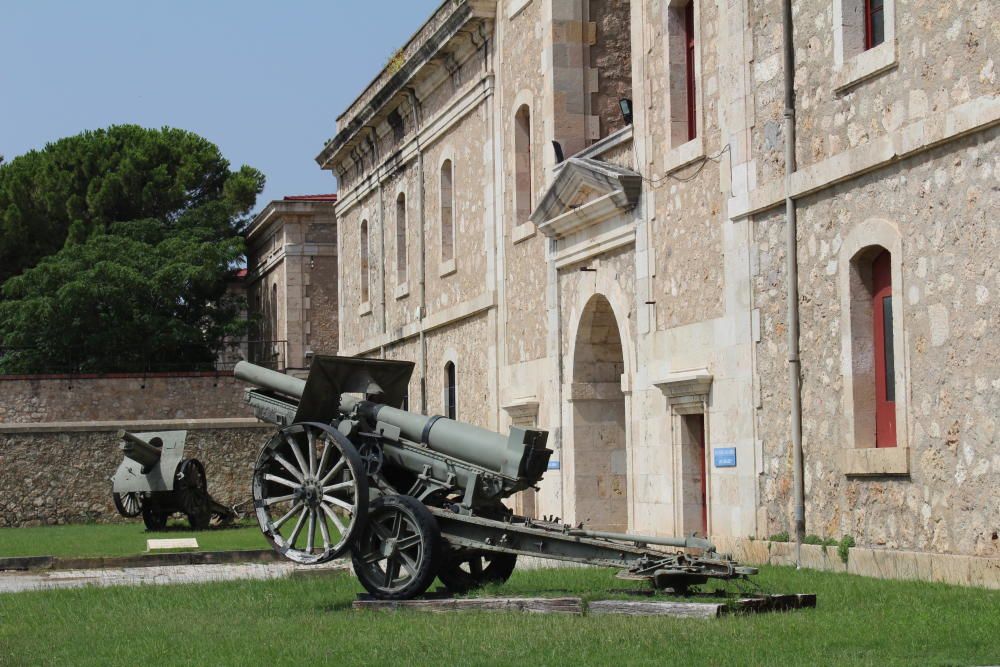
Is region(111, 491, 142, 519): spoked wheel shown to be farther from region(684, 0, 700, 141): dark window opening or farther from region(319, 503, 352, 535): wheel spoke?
region(319, 503, 352, 535): wheel spoke

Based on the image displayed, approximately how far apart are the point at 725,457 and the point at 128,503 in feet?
49.6

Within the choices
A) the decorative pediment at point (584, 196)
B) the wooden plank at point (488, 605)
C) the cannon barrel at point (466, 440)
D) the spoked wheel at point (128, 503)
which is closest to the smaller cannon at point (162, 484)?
the spoked wheel at point (128, 503)

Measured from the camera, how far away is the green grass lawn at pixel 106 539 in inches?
858

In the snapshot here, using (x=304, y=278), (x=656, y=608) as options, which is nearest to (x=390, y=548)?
(x=656, y=608)

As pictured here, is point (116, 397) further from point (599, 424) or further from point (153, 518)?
point (599, 424)

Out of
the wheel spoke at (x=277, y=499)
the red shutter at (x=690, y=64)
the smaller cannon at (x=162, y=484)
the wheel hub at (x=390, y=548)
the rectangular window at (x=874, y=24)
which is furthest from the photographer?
the smaller cannon at (x=162, y=484)

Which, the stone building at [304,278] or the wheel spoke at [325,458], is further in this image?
the stone building at [304,278]

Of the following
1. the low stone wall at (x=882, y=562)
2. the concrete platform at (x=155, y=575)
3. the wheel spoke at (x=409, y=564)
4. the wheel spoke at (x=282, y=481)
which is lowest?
the concrete platform at (x=155, y=575)

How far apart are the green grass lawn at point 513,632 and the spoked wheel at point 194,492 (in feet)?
49.2

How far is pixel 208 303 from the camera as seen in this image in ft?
164

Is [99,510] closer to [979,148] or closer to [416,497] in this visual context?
[416,497]

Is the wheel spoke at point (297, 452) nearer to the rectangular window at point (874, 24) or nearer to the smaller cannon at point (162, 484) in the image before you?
the rectangular window at point (874, 24)

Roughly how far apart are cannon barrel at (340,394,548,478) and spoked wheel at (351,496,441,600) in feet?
2.30

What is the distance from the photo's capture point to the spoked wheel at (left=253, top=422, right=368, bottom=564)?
477 inches
